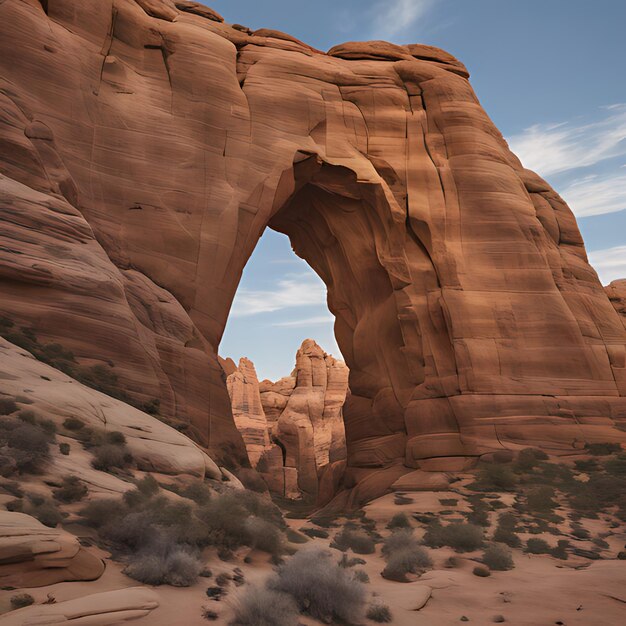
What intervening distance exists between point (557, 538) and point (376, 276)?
14.5 m

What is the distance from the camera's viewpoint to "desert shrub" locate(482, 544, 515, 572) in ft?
32.6

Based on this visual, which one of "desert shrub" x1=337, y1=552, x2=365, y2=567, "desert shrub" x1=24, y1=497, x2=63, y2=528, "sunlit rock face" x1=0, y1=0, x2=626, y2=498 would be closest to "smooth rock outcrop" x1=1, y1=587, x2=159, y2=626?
"desert shrub" x1=24, y1=497, x2=63, y2=528

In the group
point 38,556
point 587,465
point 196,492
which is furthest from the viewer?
point 587,465

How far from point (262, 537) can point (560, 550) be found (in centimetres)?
688

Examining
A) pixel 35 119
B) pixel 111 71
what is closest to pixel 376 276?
pixel 111 71

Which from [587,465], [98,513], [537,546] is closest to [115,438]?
[98,513]

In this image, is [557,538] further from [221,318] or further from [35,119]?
[35,119]

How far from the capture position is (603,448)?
18.9 m

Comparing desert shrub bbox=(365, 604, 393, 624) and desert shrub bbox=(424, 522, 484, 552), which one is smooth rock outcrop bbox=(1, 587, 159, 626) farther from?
desert shrub bbox=(424, 522, 484, 552)

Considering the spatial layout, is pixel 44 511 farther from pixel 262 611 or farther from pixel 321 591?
pixel 321 591

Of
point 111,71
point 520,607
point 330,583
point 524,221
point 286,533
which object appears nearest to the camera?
point 330,583

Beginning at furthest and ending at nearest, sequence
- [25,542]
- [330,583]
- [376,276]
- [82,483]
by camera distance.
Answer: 1. [376,276]
2. [82,483]
3. [330,583]
4. [25,542]

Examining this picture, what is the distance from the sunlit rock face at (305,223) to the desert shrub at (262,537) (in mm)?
5163

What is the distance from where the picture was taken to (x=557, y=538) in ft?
41.7
